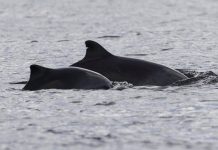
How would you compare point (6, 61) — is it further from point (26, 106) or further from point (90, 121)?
point (90, 121)

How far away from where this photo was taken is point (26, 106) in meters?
15.0

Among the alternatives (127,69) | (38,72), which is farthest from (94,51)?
(38,72)

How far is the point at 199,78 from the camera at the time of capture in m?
18.1

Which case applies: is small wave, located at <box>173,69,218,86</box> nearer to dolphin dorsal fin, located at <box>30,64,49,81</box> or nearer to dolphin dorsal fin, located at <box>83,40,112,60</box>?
dolphin dorsal fin, located at <box>83,40,112,60</box>

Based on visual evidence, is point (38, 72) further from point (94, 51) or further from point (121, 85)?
point (121, 85)

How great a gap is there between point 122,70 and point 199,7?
30249 millimetres

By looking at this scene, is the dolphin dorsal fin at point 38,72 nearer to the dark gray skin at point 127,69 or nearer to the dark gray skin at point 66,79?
the dark gray skin at point 66,79

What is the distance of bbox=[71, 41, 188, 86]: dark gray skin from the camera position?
55.4 ft

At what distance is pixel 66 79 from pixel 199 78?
3465 mm

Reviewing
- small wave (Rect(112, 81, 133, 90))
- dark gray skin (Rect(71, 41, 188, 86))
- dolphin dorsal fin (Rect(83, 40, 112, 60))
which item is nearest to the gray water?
small wave (Rect(112, 81, 133, 90))

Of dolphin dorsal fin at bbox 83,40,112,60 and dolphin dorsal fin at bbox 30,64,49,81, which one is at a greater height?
dolphin dorsal fin at bbox 83,40,112,60

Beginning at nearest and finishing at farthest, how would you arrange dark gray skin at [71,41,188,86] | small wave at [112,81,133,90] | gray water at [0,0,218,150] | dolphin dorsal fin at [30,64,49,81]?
gray water at [0,0,218,150] → dolphin dorsal fin at [30,64,49,81] → small wave at [112,81,133,90] → dark gray skin at [71,41,188,86]

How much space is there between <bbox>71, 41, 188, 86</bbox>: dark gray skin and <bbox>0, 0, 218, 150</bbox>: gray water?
29cm

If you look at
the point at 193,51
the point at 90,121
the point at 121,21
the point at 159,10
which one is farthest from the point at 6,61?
the point at 159,10
